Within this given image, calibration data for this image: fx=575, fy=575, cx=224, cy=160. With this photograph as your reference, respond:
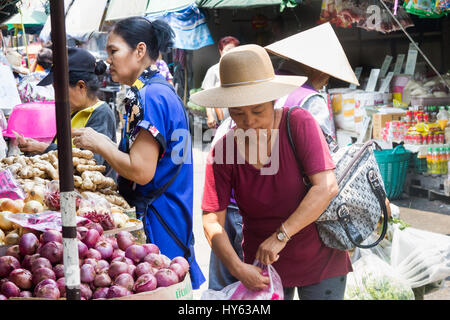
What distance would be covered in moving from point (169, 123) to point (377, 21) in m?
5.39

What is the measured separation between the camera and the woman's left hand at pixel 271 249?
235 centimetres

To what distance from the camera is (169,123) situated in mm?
2984

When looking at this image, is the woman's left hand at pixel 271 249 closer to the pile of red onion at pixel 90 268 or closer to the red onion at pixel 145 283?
the pile of red onion at pixel 90 268

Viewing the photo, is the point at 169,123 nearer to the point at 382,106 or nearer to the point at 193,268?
the point at 193,268

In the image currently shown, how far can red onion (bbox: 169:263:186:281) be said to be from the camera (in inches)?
86.9

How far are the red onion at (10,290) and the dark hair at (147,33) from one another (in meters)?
1.51

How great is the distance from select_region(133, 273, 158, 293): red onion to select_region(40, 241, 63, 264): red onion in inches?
13.7

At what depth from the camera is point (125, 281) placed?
2105 millimetres

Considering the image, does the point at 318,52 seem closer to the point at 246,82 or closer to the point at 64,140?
the point at 246,82

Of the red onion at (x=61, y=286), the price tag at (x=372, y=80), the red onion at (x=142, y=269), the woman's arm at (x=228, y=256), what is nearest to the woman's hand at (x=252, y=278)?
the woman's arm at (x=228, y=256)

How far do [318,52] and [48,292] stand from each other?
82.5 inches

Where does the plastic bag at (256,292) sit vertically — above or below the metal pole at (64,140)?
below

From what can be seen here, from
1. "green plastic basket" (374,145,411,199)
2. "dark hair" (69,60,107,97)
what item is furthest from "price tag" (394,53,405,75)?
"dark hair" (69,60,107,97)
